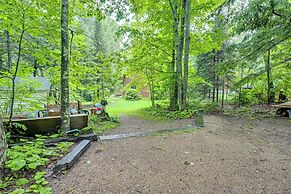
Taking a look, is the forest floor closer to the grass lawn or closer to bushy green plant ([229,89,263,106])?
bushy green plant ([229,89,263,106])

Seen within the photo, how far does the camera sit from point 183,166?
10.00ft

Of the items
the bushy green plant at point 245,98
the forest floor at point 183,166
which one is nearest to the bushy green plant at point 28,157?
the forest floor at point 183,166

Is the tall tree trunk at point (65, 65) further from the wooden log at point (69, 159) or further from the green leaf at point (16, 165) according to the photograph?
the green leaf at point (16, 165)

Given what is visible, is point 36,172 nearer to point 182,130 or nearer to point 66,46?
point 66,46

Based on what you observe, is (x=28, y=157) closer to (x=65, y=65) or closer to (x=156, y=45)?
(x=65, y=65)

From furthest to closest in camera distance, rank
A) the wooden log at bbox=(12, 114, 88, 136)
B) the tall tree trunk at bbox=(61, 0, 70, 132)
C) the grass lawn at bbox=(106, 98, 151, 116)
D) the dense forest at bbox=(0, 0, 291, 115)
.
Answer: the grass lawn at bbox=(106, 98, 151, 116) < the dense forest at bbox=(0, 0, 291, 115) < the tall tree trunk at bbox=(61, 0, 70, 132) < the wooden log at bbox=(12, 114, 88, 136)

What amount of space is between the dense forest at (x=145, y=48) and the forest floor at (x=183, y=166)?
4.78 feet

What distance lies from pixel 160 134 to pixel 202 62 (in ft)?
36.1

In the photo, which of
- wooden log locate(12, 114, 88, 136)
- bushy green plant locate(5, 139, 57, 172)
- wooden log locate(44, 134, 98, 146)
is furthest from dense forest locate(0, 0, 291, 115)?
bushy green plant locate(5, 139, 57, 172)

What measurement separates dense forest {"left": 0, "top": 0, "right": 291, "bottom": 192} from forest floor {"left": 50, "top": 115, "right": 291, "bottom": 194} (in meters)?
1.46

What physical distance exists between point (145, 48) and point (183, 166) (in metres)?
8.33

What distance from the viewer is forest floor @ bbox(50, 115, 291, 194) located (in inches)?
95.3

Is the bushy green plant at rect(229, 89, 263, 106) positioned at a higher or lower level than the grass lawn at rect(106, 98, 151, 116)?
higher

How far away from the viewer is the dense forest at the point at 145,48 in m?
4.71
